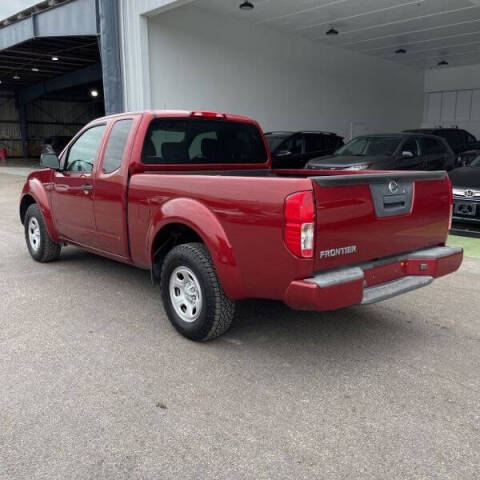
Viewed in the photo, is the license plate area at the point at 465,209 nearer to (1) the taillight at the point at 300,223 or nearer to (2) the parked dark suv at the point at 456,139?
(1) the taillight at the point at 300,223

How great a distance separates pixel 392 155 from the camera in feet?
35.4

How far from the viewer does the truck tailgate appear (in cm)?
310

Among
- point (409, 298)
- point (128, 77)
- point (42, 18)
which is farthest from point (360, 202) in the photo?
point (42, 18)

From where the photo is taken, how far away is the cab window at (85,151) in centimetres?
512

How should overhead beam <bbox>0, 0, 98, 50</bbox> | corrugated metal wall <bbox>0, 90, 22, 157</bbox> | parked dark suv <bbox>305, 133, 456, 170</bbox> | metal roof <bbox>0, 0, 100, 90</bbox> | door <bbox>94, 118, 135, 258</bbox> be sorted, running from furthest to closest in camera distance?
corrugated metal wall <bbox>0, 90, 22, 157</bbox>, metal roof <bbox>0, 0, 100, 90</bbox>, overhead beam <bbox>0, 0, 98, 50</bbox>, parked dark suv <bbox>305, 133, 456, 170</bbox>, door <bbox>94, 118, 135, 258</bbox>

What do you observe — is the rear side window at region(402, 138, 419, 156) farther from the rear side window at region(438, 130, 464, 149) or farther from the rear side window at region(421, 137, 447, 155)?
the rear side window at region(438, 130, 464, 149)

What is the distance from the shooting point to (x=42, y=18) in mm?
16203

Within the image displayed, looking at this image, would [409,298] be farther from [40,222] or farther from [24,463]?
[40,222]

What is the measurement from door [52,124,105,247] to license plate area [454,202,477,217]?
589 centimetres

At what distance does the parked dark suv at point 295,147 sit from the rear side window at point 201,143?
8274 mm

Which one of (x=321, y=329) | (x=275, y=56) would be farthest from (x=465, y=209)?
(x=275, y=56)

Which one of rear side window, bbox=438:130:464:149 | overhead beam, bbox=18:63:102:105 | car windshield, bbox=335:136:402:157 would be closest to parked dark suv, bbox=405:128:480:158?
rear side window, bbox=438:130:464:149

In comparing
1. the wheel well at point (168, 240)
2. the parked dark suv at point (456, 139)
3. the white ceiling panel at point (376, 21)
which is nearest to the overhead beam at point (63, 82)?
the white ceiling panel at point (376, 21)

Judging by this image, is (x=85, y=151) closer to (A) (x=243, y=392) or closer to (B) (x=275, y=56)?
(A) (x=243, y=392)
